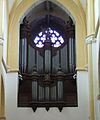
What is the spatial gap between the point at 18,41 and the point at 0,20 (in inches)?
126

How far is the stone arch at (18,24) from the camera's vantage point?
20.8 meters

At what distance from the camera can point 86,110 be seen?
20.1 m

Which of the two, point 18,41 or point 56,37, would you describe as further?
point 56,37

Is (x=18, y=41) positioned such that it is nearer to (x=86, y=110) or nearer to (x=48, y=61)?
(x=48, y=61)

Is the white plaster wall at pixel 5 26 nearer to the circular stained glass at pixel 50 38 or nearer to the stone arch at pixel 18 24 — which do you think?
the stone arch at pixel 18 24

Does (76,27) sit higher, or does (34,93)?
(76,27)

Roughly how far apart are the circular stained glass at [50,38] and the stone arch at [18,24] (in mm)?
1454

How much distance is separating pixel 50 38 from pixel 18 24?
1.93 meters

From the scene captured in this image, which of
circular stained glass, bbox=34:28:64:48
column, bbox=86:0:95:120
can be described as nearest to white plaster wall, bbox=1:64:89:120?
circular stained glass, bbox=34:28:64:48

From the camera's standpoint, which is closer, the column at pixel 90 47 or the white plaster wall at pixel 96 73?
the white plaster wall at pixel 96 73

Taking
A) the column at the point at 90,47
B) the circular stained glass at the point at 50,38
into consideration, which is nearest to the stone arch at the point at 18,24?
the circular stained glass at the point at 50,38

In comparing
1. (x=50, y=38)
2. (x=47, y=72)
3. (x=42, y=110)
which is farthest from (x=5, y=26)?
(x=42, y=110)

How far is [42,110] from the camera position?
66.6ft

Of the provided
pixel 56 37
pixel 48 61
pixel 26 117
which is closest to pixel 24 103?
pixel 26 117
